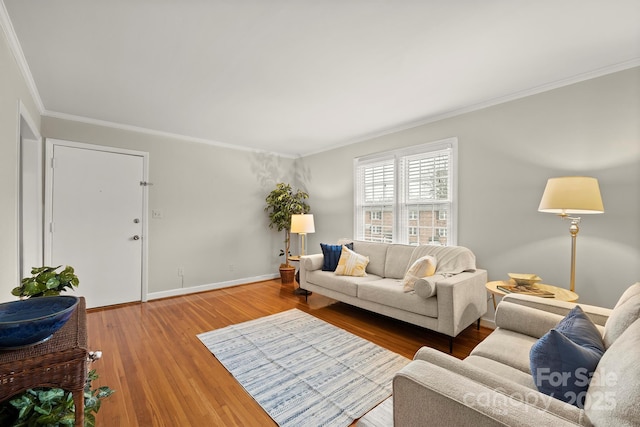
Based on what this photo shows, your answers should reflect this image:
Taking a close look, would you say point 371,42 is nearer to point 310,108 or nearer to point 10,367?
point 310,108

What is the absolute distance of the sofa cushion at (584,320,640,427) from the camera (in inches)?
28.1

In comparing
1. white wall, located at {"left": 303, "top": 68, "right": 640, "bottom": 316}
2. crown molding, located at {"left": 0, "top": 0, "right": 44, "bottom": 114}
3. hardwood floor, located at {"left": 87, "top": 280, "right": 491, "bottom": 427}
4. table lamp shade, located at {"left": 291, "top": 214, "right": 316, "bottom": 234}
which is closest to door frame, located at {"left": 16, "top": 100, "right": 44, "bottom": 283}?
crown molding, located at {"left": 0, "top": 0, "right": 44, "bottom": 114}

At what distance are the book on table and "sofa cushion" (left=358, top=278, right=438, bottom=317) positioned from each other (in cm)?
59

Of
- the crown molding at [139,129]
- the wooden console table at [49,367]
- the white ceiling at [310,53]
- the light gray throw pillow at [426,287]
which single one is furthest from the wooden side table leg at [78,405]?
the crown molding at [139,129]

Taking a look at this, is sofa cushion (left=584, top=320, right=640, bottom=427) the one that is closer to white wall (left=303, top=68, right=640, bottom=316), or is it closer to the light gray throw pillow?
the light gray throw pillow

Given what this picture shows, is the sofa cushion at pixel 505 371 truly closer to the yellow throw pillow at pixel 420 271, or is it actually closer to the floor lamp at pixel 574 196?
the yellow throw pillow at pixel 420 271

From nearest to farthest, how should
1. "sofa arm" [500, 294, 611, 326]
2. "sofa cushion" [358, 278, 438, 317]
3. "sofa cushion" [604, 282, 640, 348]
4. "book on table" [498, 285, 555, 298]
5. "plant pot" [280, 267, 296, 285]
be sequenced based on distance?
"sofa cushion" [604, 282, 640, 348] → "sofa arm" [500, 294, 611, 326] → "book on table" [498, 285, 555, 298] → "sofa cushion" [358, 278, 438, 317] → "plant pot" [280, 267, 296, 285]

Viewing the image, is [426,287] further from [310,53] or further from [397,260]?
[310,53]

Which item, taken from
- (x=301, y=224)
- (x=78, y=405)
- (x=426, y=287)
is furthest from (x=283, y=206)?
(x=78, y=405)

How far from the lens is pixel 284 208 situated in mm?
5020

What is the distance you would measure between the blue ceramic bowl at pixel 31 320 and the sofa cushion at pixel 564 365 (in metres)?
1.81

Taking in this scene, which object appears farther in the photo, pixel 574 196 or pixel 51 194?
pixel 51 194

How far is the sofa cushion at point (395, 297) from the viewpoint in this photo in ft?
8.46

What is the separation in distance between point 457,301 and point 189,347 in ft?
8.17
